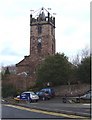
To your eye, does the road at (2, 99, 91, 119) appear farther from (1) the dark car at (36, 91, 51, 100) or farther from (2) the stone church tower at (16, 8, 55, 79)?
(2) the stone church tower at (16, 8, 55, 79)

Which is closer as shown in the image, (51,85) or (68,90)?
(68,90)

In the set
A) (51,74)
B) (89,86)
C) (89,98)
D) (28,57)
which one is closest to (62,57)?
(51,74)

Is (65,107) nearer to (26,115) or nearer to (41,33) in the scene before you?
(26,115)

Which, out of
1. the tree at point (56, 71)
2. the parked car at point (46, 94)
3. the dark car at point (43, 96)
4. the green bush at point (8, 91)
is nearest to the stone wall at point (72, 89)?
the tree at point (56, 71)

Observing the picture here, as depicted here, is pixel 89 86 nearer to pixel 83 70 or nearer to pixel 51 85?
pixel 83 70

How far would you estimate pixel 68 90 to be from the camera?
58031 millimetres

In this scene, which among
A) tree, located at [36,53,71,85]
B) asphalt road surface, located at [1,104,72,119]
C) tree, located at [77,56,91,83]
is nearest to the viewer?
asphalt road surface, located at [1,104,72,119]

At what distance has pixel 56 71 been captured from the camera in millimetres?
60531

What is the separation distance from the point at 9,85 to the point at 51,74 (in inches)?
464

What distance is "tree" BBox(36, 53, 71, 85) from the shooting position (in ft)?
198

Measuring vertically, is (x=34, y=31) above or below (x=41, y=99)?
above

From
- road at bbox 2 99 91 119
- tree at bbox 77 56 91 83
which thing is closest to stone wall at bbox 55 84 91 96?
tree at bbox 77 56 91 83

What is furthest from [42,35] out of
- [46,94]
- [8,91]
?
[46,94]

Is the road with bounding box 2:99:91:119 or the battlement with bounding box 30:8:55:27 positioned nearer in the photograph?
the road with bounding box 2:99:91:119
